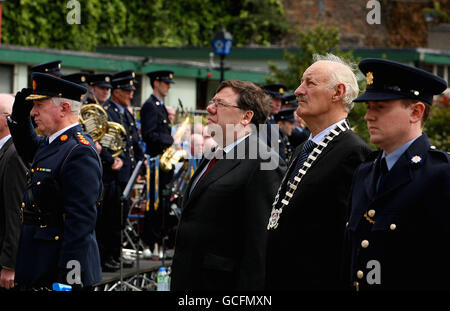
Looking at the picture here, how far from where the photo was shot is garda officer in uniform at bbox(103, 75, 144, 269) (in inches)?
418

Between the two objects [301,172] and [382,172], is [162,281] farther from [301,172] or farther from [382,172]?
[382,172]

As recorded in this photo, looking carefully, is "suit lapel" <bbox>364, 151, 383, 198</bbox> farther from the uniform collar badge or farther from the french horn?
the french horn

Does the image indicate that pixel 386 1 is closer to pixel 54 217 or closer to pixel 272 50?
pixel 272 50

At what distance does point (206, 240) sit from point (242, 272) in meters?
0.29

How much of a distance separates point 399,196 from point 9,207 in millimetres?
3356

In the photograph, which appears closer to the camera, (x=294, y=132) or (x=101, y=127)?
(x=101, y=127)

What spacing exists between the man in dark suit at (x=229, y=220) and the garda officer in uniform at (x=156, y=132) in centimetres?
649

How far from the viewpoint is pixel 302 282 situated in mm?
4707

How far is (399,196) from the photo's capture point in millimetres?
4062

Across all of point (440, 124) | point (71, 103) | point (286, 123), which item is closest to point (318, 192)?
point (71, 103)

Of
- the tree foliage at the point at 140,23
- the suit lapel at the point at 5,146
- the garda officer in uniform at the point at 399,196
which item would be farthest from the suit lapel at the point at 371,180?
the tree foliage at the point at 140,23

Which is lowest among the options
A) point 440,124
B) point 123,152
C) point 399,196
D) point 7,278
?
point 440,124

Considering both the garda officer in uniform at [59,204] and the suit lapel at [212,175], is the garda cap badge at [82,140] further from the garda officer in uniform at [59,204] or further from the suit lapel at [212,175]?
the suit lapel at [212,175]

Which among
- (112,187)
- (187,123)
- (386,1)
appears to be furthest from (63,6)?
(112,187)
